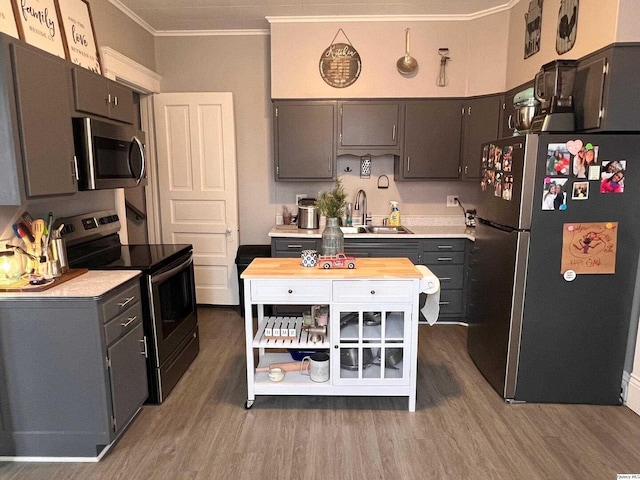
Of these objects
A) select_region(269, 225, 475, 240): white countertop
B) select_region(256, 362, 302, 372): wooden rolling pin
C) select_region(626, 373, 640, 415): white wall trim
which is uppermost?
select_region(269, 225, 475, 240): white countertop

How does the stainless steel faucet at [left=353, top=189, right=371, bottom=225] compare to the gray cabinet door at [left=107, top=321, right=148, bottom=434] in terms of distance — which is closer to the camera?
the gray cabinet door at [left=107, top=321, right=148, bottom=434]

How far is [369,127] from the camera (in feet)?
12.6

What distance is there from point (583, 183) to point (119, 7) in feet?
12.0

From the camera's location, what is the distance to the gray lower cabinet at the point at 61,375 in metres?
1.92

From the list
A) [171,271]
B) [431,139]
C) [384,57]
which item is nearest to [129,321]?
[171,271]

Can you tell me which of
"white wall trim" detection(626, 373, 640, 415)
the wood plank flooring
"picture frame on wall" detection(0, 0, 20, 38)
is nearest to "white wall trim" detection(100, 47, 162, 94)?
"picture frame on wall" detection(0, 0, 20, 38)

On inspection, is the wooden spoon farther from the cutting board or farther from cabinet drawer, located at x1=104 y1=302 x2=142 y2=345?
cabinet drawer, located at x1=104 y1=302 x2=142 y2=345

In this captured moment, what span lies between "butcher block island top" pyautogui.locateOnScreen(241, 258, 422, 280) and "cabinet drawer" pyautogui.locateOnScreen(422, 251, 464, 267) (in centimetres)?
123

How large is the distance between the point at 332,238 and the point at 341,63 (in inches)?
82.9

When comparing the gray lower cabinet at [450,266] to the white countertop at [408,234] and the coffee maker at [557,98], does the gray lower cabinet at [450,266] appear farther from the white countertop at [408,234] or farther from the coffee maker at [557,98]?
the coffee maker at [557,98]

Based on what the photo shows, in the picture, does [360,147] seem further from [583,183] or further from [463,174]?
[583,183]

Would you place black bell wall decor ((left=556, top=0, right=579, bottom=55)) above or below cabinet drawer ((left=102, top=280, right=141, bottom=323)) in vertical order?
above

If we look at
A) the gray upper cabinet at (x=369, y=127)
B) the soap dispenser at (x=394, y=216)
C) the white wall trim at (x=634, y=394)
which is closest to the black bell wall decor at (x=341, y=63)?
the gray upper cabinet at (x=369, y=127)

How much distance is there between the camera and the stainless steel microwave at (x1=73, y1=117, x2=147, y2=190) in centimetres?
225
